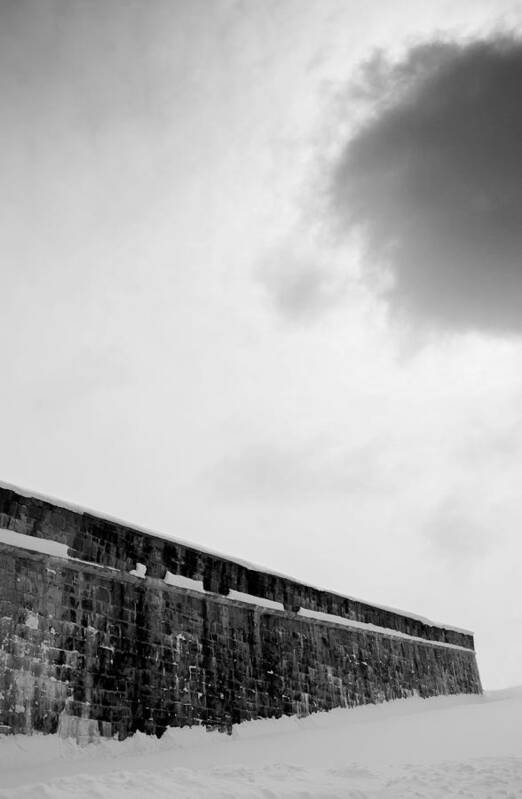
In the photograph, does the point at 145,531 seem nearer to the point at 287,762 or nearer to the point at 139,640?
the point at 139,640

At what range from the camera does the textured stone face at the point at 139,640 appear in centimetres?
Answer: 805

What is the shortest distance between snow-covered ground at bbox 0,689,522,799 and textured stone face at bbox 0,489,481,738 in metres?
0.31

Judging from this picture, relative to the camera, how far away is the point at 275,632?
1215 cm

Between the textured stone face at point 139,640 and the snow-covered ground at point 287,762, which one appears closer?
the snow-covered ground at point 287,762

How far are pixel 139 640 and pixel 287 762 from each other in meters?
3.07

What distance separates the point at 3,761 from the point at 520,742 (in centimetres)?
637

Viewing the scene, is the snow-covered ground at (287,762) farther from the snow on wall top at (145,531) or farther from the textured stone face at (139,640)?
the snow on wall top at (145,531)

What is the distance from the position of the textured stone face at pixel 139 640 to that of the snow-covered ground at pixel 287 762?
311 mm

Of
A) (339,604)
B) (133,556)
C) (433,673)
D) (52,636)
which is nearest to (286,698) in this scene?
(339,604)

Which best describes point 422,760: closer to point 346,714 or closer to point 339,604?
point 346,714

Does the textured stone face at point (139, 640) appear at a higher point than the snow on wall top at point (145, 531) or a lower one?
lower

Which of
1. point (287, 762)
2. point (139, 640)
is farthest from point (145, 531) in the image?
point (287, 762)

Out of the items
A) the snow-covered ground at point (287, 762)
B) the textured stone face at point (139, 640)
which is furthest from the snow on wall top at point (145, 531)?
the snow-covered ground at point (287, 762)

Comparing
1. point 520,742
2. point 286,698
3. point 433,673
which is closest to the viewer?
point 520,742
